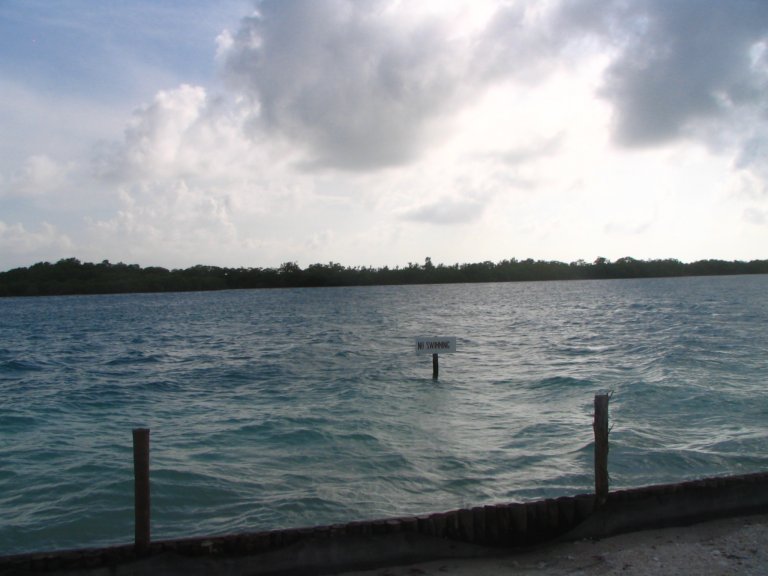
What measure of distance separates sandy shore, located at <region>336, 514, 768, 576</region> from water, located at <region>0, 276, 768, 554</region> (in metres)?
2.93

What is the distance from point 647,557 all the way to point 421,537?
7.55 feet

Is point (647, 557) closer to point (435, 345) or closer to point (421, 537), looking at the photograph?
point (421, 537)

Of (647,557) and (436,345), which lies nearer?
(647,557)

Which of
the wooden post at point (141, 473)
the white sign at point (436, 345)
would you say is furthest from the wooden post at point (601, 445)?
the white sign at point (436, 345)

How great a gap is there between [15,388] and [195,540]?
70.4 feet

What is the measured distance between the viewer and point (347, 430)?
16.0m

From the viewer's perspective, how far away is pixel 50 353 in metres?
39.8

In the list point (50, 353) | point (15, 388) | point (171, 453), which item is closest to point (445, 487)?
point (171, 453)

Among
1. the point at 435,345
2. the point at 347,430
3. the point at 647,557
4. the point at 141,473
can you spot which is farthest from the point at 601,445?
the point at 435,345

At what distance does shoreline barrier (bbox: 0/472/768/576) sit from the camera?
685 centimetres

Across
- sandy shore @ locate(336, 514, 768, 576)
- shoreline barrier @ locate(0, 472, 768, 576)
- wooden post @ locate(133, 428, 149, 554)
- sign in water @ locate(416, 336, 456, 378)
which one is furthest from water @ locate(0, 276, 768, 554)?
sandy shore @ locate(336, 514, 768, 576)

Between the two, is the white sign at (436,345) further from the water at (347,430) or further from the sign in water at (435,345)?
the water at (347,430)

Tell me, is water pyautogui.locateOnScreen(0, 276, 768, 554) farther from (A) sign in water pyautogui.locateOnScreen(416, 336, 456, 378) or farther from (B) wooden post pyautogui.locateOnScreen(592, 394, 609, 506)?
(B) wooden post pyautogui.locateOnScreen(592, 394, 609, 506)

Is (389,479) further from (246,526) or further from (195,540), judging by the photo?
(195,540)
